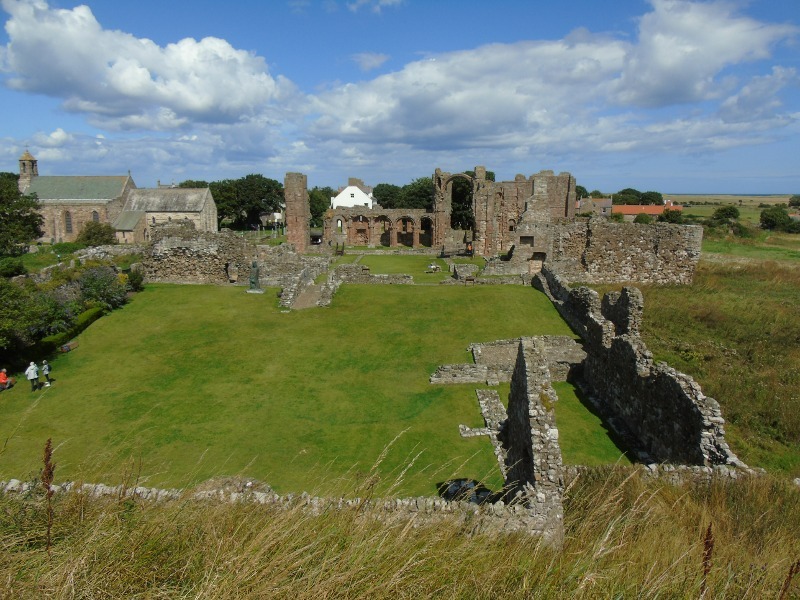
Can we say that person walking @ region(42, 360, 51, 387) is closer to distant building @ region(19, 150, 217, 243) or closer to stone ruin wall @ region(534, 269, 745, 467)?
stone ruin wall @ region(534, 269, 745, 467)

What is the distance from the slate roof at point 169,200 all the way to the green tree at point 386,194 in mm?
50441

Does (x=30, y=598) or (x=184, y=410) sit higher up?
(x=30, y=598)

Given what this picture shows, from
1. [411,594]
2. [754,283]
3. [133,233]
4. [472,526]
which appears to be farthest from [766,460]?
[133,233]

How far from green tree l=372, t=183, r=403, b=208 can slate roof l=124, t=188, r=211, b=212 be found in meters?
50.4

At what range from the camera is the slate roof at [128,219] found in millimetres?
69312

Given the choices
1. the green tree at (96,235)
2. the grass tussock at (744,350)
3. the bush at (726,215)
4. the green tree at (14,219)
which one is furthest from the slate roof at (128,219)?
the bush at (726,215)

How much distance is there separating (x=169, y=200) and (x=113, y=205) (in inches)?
317

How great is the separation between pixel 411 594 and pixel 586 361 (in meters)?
13.9

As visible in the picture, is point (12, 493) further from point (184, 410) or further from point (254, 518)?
point (184, 410)

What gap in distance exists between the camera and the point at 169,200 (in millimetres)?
72500

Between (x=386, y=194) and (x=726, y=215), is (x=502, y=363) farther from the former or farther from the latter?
(x=386, y=194)

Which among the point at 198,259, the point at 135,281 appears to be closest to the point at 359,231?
the point at 198,259

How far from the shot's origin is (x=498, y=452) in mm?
11328

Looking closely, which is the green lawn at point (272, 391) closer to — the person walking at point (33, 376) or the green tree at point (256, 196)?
the person walking at point (33, 376)
